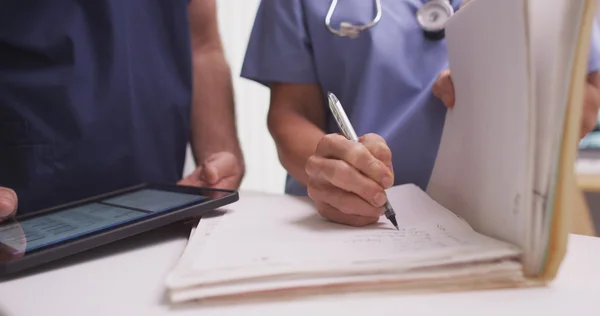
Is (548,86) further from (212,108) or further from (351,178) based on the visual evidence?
(212,108)

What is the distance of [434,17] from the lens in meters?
0.62

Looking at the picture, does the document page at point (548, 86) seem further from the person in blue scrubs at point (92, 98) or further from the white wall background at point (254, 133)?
the white wall background at point (254, 133)

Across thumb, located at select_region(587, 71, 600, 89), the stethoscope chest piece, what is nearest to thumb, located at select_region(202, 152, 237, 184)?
the stethoscope chest piece

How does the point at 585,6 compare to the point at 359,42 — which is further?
the point at 359,42

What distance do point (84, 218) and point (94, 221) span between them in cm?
2

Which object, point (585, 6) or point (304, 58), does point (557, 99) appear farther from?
point (304, 58)

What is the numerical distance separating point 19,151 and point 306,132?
363 mm

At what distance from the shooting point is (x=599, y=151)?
1.28 metres

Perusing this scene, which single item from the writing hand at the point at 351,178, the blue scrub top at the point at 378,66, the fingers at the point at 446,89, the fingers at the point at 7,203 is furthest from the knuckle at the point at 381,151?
the fingers at the point at 7,203

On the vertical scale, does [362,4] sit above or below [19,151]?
above

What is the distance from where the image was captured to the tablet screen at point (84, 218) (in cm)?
36

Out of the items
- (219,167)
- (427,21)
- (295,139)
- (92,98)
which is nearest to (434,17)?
(427,21)

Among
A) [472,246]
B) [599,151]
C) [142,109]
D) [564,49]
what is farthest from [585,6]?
[599,151]

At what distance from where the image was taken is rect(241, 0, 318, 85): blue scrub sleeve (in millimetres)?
669
